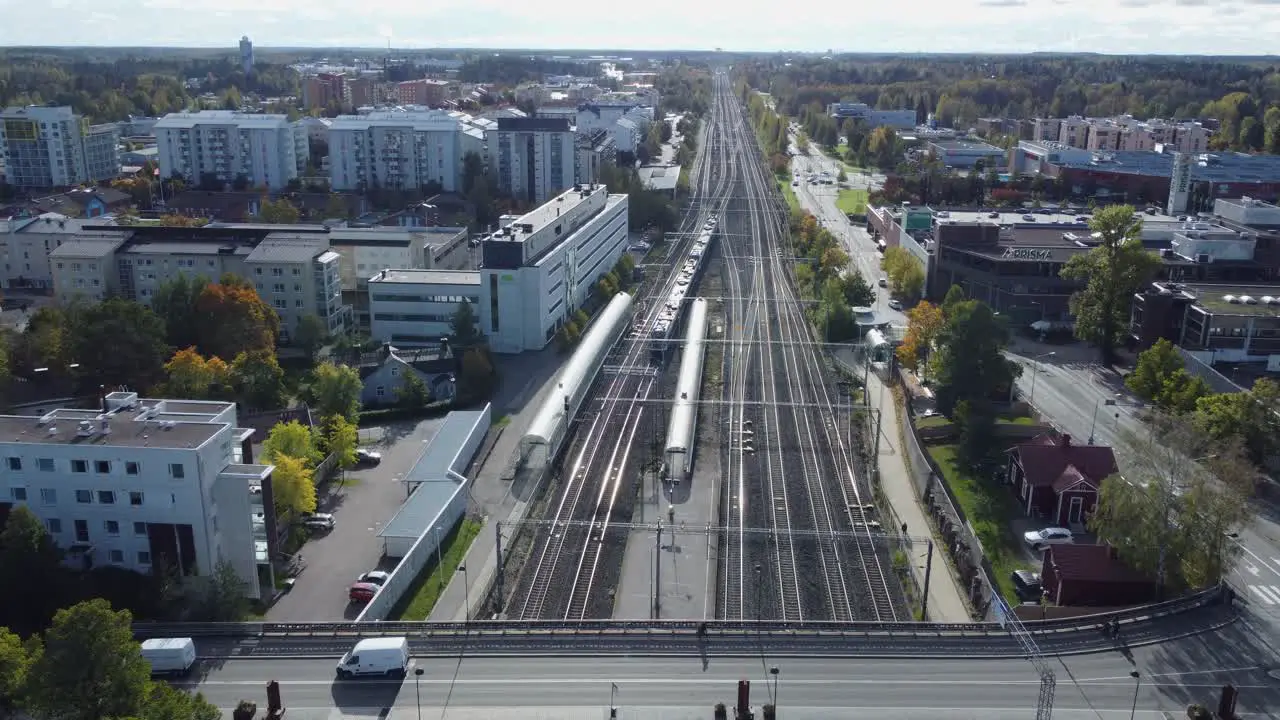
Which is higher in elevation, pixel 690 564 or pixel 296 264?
pixel 296 264

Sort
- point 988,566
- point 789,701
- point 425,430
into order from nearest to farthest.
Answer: point 789,701 → point 988,566 → point 425,430

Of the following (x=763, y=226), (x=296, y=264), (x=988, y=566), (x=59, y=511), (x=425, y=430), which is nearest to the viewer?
(x=59, y=511)

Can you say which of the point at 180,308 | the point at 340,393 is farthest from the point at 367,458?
the point at 180,308

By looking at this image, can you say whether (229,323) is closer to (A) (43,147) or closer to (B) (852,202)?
(A) (43,147)

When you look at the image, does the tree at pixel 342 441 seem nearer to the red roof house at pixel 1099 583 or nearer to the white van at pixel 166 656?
→ the white van at pixel 166 656

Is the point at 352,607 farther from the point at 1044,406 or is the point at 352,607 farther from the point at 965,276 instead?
the point at 965,276

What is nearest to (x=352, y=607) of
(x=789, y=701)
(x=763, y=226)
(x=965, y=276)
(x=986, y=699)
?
(x=789, y=701)

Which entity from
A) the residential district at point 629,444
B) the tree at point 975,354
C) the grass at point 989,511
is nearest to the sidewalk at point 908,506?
the residential district at point 629,444
